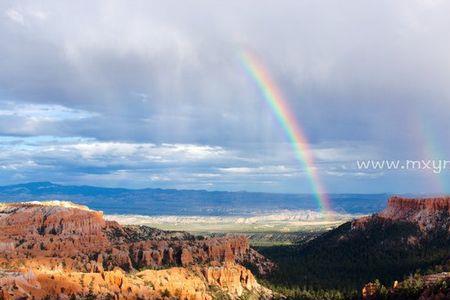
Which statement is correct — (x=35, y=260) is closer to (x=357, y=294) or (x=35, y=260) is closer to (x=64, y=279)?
(x=64, y=279)

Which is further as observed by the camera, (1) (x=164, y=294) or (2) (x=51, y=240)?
(2) (x=51, y=240)

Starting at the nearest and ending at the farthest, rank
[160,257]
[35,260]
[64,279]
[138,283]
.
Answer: [64,279] < [138,283] < [35,260] < [160,257]

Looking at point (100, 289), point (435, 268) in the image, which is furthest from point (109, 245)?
point (435, 268)

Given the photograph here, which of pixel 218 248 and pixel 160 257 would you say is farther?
pixel 218 248

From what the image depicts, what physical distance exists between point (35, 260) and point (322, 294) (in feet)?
257

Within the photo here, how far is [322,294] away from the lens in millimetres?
169500

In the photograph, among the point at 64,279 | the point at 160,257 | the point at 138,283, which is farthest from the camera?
the point at 160,257

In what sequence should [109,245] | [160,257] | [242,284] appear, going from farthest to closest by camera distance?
[109,245] < [160,257] < [242,284]

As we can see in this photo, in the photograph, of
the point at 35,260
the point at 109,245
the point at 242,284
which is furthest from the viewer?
the point at 109,245

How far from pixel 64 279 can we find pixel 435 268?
336 ft

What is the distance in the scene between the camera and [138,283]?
140 m

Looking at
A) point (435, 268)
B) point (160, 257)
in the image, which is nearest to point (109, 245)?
point (160, 257)

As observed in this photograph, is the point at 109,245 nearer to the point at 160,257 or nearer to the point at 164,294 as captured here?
the point at 160,257

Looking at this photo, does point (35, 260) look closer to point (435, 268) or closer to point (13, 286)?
point (13, 286)
